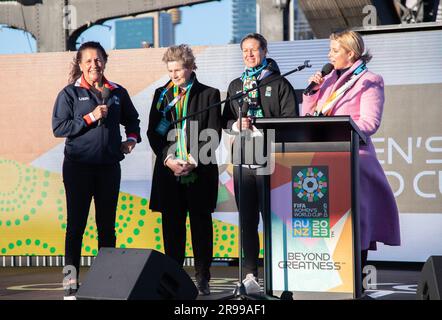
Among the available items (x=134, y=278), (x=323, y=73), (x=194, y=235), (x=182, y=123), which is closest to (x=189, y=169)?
(x=182, y=123)

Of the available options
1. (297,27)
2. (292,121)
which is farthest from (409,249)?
(297,27)

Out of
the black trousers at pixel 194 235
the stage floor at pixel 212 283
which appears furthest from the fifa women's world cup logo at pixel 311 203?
the black trousers at pixel 194 235

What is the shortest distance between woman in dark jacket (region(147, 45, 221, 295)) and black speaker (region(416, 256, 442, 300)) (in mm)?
2054

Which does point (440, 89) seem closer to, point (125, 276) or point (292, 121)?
point (292, 121)

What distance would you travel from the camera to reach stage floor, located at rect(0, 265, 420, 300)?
5.57 meters

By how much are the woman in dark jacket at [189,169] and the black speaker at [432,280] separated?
2.05 meters

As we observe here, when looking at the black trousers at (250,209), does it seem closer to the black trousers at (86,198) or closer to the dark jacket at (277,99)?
the dark jacket at (277,99)

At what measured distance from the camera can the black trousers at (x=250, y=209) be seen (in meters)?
5.34

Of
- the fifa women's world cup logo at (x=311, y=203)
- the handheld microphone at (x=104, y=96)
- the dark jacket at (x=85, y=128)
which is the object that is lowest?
the fifa women's world cup logo at (x=311, y=203)

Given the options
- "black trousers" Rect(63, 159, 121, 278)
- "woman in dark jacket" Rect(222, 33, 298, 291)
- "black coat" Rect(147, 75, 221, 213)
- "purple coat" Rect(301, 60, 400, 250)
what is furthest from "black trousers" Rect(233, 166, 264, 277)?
"black trousers" Rect(63, 159, 121, 278)

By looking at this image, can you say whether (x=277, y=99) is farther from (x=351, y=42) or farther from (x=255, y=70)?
(x=351, y=42)

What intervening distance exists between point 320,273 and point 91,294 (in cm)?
139
